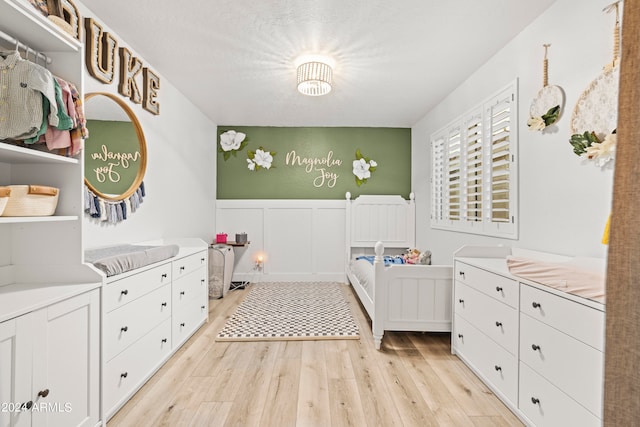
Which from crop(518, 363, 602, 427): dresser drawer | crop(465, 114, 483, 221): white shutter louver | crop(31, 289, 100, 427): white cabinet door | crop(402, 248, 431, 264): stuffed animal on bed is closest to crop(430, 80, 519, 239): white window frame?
crop(465, 114, 483, 221): white shutter louver

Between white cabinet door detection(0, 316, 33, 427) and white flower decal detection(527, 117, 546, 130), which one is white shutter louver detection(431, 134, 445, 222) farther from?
white cabinet door detection(0, 316, 33, 427)

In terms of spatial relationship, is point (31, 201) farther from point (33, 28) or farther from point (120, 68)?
point (120, 68)

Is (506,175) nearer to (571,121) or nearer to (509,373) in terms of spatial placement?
(571,121)

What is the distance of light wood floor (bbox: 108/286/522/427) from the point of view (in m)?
1.86

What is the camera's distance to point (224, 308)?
3.88 meters

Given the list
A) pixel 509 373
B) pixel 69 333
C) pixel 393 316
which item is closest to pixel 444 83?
pixel 393 316

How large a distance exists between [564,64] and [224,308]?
3.74 metres

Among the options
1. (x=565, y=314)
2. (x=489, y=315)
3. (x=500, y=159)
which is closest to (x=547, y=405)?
Answer: (x=565, y=314)

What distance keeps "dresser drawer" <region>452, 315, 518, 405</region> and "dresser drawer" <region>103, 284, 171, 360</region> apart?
2193mm

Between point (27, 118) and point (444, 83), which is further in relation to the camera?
point (444, 83)

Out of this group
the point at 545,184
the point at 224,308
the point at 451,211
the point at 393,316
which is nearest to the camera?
the point at 545,184

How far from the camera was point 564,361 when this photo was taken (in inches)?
59.5

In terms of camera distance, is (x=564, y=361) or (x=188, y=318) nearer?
(x=564, y=361)

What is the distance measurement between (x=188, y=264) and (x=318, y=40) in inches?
83.4
